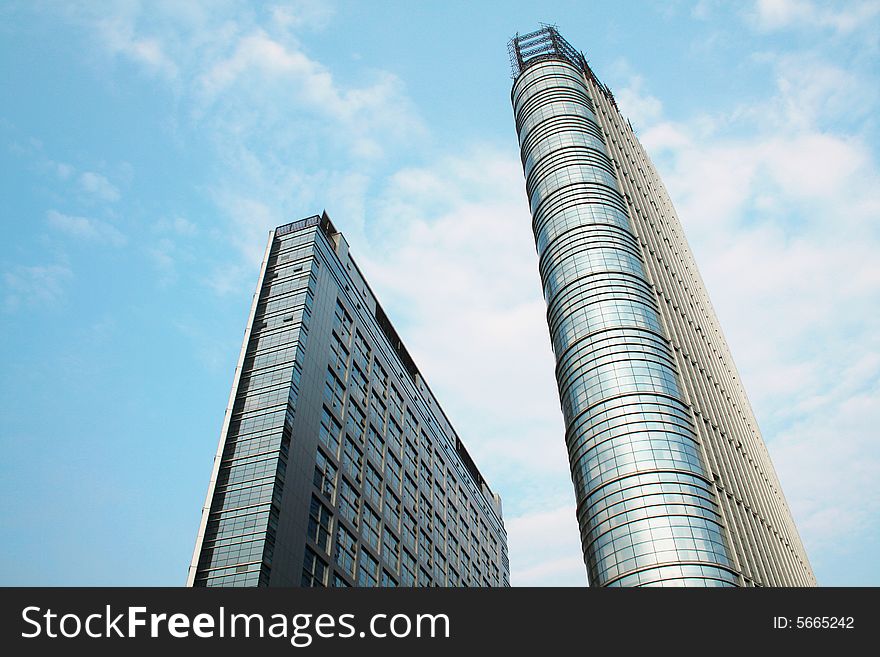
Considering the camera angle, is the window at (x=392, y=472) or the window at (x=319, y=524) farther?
the window at (x=392, y=472)

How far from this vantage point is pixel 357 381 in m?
68.3

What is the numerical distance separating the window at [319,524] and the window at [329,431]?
17.7ft

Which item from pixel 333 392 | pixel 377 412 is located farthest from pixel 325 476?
pixel 377 412

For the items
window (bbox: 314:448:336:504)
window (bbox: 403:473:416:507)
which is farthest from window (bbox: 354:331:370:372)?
window (bbox: 314:448:336:504)

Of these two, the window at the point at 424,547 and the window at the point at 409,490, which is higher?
the window at the point at 409,490

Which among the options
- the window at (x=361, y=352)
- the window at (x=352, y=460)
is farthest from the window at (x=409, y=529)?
the window at (x=361, y=352)

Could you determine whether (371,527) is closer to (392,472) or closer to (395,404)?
(392,472)

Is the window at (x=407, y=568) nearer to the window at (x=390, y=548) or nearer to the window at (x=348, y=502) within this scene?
the window at (x=390, y=548)

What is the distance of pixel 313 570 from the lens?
167 feet

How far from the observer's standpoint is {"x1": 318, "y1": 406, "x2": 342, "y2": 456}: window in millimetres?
58156

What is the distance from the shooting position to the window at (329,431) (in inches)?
2290

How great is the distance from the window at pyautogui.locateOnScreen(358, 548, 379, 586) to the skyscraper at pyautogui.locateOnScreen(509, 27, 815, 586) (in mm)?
18446

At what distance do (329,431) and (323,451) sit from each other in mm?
2557

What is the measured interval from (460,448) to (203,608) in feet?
278
